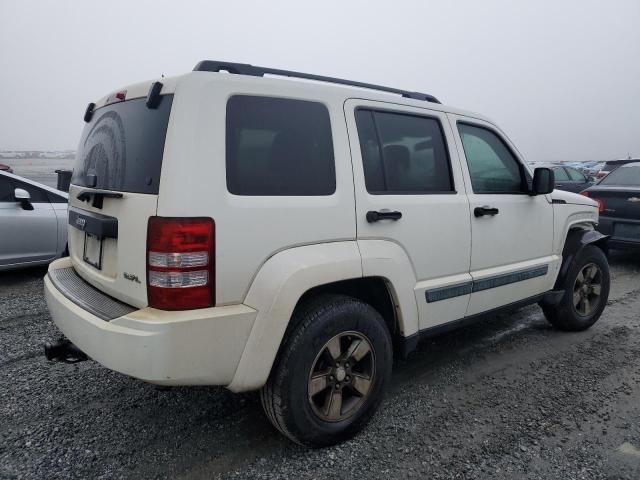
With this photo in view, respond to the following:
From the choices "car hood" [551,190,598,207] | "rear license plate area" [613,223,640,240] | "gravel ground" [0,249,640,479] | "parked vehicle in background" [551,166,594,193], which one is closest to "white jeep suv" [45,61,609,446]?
"gravel ground" [0,249,640,479]

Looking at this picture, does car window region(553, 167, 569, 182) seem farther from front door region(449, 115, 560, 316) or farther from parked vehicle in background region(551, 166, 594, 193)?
front door region(449, 115, 560, 316)

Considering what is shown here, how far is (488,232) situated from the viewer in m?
3.14

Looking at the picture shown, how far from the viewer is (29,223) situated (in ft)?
18.2

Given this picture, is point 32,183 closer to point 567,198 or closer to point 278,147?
point 278,147

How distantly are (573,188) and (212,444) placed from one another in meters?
11.6

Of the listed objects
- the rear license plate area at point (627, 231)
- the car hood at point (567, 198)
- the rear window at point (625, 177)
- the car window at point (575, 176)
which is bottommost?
the rear license plate area at point (627, 231)

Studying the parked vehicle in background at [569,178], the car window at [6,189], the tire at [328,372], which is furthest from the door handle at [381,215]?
the parked vehicle in background at [569,178]

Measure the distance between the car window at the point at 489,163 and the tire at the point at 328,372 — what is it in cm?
132

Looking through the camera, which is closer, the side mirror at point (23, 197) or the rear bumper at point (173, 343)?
the rear bumper at point (173, 343)

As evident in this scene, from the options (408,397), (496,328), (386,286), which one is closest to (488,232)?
(386,286)

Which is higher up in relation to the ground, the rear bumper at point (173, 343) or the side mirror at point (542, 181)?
the side mirror at point (542, 181)

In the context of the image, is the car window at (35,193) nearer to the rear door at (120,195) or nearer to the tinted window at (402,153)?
the rear door at (120,195)

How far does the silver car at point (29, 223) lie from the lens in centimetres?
540

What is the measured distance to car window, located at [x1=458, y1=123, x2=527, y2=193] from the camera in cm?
317
